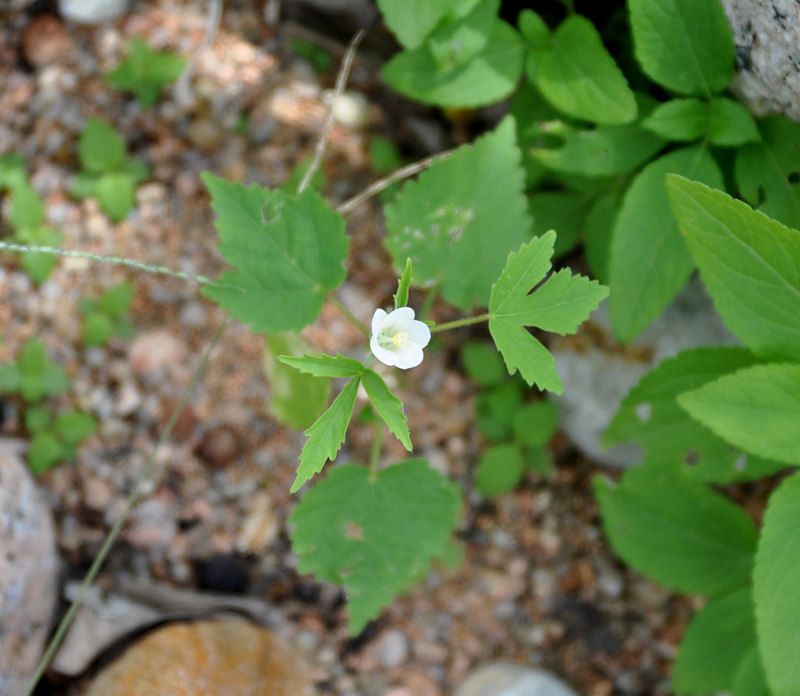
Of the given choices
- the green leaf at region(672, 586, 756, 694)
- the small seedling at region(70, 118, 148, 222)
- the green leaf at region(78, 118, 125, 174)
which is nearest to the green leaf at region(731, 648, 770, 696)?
the green leaf at region(672, 586, 756, 694)

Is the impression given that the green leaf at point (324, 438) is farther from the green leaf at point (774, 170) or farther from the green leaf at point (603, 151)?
the green leaf at point (774, 170)

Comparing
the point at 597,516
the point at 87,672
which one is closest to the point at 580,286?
the point at 597,516

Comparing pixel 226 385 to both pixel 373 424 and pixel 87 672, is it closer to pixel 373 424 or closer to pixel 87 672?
pixel 373 424

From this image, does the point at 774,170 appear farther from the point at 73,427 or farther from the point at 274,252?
the point at 73,427

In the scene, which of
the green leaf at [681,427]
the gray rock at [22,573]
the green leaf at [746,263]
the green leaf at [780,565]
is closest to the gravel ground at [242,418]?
the gray rock at [22,573]

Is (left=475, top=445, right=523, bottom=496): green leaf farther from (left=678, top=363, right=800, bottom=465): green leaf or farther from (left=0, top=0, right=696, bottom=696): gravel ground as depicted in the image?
(left=678, top=363, right=800, bottom=465): green leaf

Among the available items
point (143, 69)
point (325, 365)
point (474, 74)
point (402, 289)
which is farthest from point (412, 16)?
point (143, 69)
